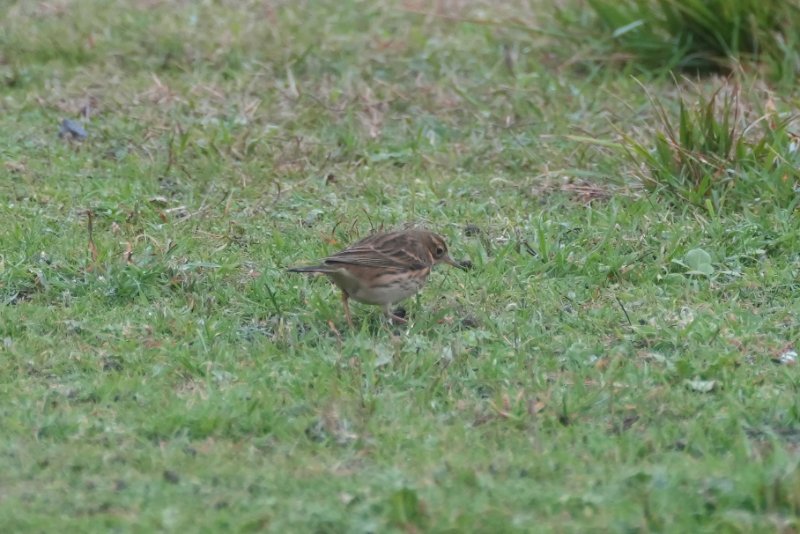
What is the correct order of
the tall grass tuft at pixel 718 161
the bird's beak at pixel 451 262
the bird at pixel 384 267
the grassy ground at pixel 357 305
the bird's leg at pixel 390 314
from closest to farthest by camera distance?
the grassy ground at pixel 357 305
the bird at pixel 384 267
the bird's leg at pixel 390 314
the bird's beak at pixel 451 262
the tall grass tuft at pixel 718 161

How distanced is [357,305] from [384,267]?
56cm

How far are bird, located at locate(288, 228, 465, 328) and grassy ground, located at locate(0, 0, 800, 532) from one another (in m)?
0.16

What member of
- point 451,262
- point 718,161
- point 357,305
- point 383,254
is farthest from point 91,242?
point 718,161

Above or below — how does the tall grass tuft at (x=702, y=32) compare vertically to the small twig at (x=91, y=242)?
above

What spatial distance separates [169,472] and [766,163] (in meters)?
4.52

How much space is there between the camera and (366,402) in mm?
5852

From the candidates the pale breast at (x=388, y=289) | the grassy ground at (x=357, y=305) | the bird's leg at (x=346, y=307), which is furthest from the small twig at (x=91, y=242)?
the pale breast at (x=388, y=289)

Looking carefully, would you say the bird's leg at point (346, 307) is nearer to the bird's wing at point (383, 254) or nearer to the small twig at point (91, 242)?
the bird's wing at point (383, 254)

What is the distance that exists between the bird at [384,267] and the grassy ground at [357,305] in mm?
162

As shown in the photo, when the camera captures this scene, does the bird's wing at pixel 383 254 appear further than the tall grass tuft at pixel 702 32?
No

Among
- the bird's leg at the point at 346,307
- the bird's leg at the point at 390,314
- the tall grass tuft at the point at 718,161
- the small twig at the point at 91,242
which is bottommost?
the bird's leg at the point at 390,314

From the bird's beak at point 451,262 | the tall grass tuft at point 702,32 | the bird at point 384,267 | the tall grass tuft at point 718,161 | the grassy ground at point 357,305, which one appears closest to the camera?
the grassy ground at point 357,305

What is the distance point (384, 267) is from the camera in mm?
6789

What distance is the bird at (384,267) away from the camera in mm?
6770
